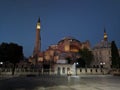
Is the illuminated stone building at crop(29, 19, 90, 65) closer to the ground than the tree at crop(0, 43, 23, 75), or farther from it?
farther from it

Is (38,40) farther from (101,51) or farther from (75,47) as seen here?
(101,51)

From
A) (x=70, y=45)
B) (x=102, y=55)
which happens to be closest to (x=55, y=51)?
(x=70, y=45)

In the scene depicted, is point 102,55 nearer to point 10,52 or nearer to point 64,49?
point 64,49

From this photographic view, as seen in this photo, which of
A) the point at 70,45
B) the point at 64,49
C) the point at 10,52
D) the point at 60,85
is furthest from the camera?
the point at 70,45

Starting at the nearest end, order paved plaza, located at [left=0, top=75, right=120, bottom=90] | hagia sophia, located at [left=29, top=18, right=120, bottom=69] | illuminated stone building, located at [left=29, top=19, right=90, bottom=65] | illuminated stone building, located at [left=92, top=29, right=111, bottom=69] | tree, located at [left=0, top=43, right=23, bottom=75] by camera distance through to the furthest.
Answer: paved plaza, located at [left=0, top=75, right=120, bottom=90] → tree, located at [left=0, top=43, right=23, bottom=75] → illuminated stone building, located at [left=92, top=29, right=111, bottom=69] → hagia sophia, located at [left=29, top=18, right=120, bottom=69] → illuminated stone building, located at [left=29, top=19, right=90, bottom=65]

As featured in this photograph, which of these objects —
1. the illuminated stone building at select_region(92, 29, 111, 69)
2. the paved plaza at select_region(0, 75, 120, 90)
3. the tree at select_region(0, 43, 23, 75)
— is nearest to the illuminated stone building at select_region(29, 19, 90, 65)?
the illuminated stone building at select_region(92, 29, 111, 69)

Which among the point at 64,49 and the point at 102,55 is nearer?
the point at 102,55

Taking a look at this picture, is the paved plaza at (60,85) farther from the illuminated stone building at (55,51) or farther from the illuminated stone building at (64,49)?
the illuminated stone building at (64,49)

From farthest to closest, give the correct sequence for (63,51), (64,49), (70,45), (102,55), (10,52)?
(70,45), (64,49), (63,51), (102,55), (10,52)

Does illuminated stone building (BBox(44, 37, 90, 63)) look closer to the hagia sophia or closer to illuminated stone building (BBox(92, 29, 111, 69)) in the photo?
the hagia sophia

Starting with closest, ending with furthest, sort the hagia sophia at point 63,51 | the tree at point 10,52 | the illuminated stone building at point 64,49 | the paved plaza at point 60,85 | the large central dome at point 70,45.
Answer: the paved plaza at point 60,85 < the tree at point 10,52 < the hagia sophia at point 63,51 < the illuminated stone building at point 64,49 < the large central dome at point 70,45

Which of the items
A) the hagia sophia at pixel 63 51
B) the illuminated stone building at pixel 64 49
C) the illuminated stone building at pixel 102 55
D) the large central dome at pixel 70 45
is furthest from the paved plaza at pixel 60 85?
the large central dome at pixel 70 45

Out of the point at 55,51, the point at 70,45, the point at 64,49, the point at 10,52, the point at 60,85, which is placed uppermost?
the point at 70,45

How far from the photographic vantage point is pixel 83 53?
74.3m
